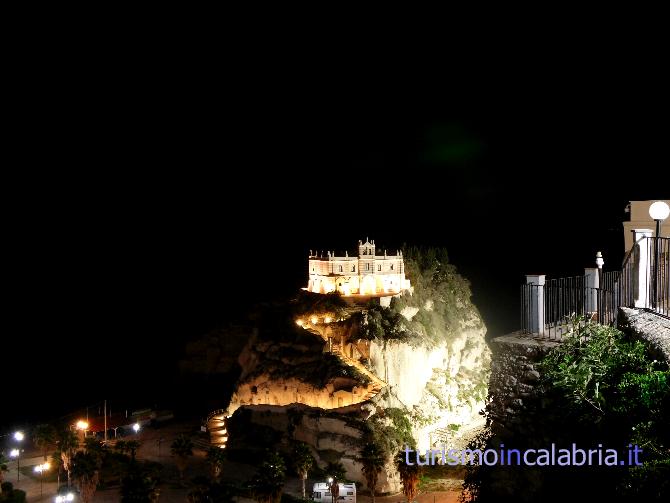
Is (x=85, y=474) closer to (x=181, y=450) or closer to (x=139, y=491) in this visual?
(x=139, y=491)

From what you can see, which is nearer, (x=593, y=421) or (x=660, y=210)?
(x=593, y=421)

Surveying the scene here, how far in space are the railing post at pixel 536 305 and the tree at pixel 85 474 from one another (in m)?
28.3

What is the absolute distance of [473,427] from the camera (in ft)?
178

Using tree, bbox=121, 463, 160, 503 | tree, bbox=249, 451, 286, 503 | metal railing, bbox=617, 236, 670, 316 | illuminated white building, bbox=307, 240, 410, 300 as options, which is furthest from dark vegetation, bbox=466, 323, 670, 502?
illuminated white building, bbox=307, 240, 410, 300

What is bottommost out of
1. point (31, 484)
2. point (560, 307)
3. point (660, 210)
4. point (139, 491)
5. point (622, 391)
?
point (31, 484)

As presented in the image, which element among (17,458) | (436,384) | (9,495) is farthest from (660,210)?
(17,458)

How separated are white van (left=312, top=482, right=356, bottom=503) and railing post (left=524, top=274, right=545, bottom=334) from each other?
23397mm

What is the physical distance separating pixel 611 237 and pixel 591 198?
13.0m

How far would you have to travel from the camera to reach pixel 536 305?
1641 cm

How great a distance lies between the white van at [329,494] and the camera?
35.4 m

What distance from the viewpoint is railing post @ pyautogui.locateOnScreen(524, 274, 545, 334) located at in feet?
53.2

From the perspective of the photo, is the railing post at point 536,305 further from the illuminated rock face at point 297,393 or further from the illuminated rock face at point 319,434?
the illuminated rock face at point 297,393

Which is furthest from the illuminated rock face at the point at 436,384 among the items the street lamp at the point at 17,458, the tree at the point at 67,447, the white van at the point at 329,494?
Result: the street lamp at the point at 17,458

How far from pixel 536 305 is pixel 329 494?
2505 cm
